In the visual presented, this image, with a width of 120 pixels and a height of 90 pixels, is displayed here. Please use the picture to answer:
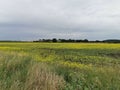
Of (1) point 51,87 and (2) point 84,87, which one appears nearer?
Answer: (1) point 51,87

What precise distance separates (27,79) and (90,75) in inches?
111

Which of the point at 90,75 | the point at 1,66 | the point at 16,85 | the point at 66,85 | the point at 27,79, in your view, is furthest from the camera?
the point at 90,75

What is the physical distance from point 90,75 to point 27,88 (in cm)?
331

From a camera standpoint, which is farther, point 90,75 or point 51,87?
point 90,75

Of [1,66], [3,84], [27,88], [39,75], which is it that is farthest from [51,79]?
[1,66]

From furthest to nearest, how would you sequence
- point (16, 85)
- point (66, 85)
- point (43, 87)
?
point (66, 85)
point (43, 87)
point (16, 85)

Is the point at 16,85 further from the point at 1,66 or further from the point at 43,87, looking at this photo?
the point at 1,66

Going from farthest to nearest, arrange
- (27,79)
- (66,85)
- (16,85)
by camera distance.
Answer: (66,85), (27,79), (16,85)

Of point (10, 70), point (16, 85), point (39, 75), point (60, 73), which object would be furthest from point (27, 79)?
point (60, 73)

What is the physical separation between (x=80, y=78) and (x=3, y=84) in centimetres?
304

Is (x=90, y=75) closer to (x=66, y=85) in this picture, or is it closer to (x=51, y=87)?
(x=66, y=85)

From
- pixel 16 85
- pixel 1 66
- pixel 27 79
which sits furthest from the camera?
pixel 1 66

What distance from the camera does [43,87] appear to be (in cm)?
640

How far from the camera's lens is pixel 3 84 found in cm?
590
